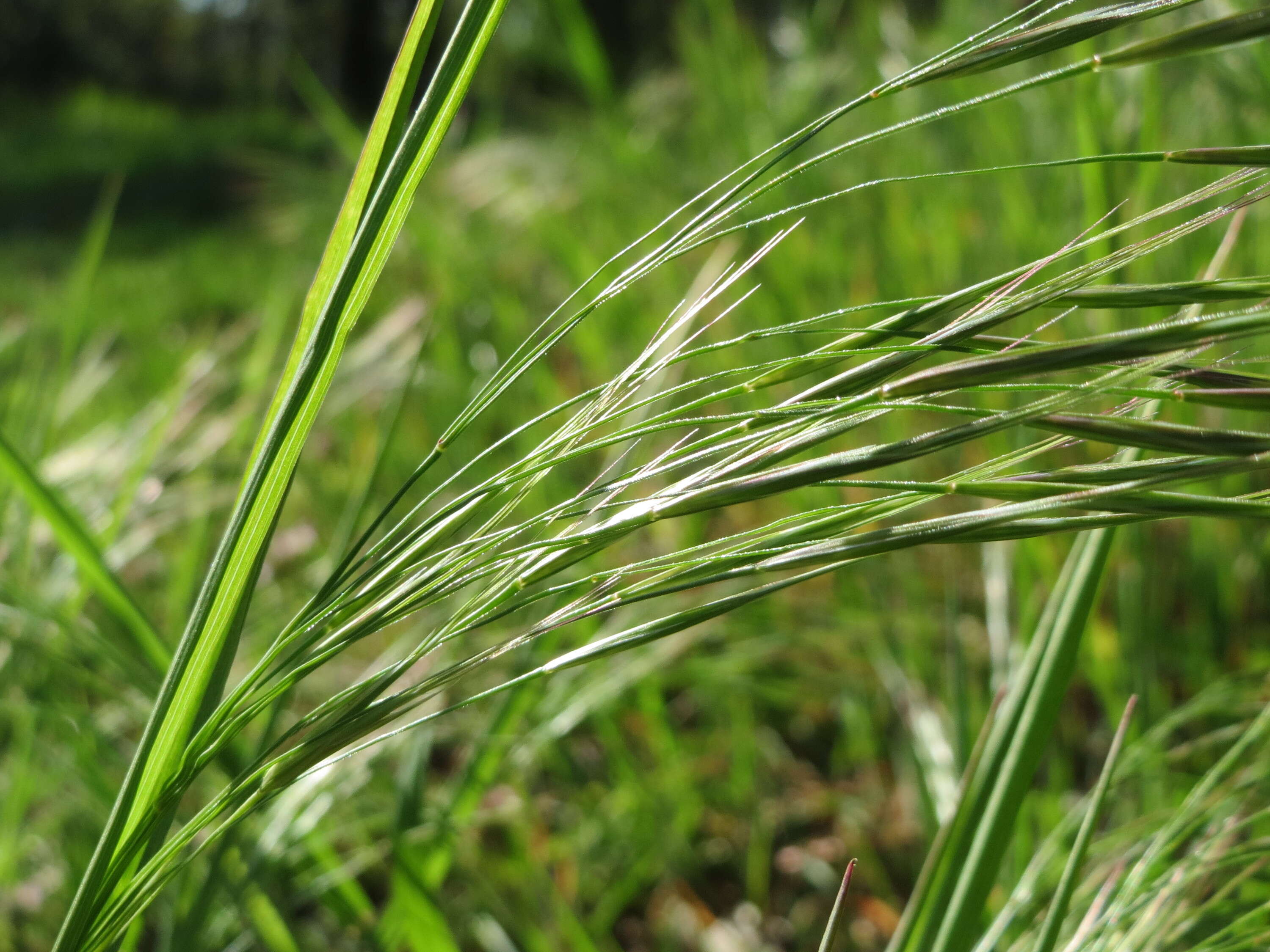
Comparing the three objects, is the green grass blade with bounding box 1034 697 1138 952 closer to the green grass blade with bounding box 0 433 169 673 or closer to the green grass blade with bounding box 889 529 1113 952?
the green grass blade with bounding box 889 529 1113 952

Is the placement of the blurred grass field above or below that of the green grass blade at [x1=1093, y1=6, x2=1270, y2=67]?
below

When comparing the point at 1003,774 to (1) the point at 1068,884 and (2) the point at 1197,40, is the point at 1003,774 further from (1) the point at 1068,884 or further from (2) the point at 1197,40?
(2) the point at 1197,40

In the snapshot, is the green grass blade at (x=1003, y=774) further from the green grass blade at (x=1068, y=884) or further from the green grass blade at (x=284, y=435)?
the green grass blade at (x=284, y=435)

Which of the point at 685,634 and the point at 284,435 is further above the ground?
the point at 284,435

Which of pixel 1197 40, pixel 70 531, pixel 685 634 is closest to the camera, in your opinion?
pixel 1197 40

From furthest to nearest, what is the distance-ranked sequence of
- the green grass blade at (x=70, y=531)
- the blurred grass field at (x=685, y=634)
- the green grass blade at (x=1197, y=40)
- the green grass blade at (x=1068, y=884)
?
the blurred grass field at (x=685, y=634) → the green grass blade at (x=70, y=531) → the green grass blade at (x=1068, y=884) → the green grass blade at (x=1197, y=40)

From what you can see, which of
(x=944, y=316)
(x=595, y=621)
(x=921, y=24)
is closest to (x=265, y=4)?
(x=921, y=24)

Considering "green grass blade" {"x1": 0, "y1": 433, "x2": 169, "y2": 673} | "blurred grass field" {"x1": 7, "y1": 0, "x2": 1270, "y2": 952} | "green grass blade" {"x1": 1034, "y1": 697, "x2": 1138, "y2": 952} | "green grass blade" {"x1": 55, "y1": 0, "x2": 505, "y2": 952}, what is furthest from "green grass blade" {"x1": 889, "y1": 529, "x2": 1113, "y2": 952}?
"green grass blade" {"x1": 0, "y1": 433, "x2": 169, "y2": 673}

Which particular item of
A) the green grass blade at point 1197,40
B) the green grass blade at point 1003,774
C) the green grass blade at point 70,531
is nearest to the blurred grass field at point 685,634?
the green grass blade at point 70,531

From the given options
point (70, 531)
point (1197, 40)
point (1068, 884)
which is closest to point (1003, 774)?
point (1068, 884)
